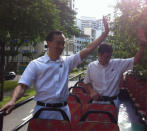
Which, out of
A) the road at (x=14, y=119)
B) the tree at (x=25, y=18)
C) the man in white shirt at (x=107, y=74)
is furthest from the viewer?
the tree at (x=25, y=18)

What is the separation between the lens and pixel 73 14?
24.8m

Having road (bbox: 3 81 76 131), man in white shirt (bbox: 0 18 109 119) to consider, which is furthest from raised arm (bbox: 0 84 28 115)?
road (bbox: 3 81 76 131)

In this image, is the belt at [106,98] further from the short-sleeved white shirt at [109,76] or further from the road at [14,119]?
the road at [14,119]

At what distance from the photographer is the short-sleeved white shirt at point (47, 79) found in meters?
2.36

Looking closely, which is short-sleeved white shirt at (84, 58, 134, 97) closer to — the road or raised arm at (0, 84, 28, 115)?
raised arm at (0, 84, 28, 115)

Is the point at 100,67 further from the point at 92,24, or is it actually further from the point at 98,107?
the point at 92,24

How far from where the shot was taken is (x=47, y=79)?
2.40 m

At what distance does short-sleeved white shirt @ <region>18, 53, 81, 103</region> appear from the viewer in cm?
236

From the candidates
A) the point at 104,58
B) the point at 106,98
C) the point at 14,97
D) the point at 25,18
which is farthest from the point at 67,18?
the point at 14,97

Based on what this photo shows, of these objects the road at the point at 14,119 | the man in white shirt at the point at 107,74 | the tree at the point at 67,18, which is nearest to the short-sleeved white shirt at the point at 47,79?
the man in white shirt at the point at 107,74

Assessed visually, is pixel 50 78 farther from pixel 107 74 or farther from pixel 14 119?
pixel 14 119

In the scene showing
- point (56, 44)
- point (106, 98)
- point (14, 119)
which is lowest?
point (14, 119)

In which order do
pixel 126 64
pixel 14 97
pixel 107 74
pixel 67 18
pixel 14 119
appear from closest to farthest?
pixel 14 97
pixel 126 64
pixel 107 74
pixel 14 119
pixel 67 18

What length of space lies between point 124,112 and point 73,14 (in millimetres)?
18756
